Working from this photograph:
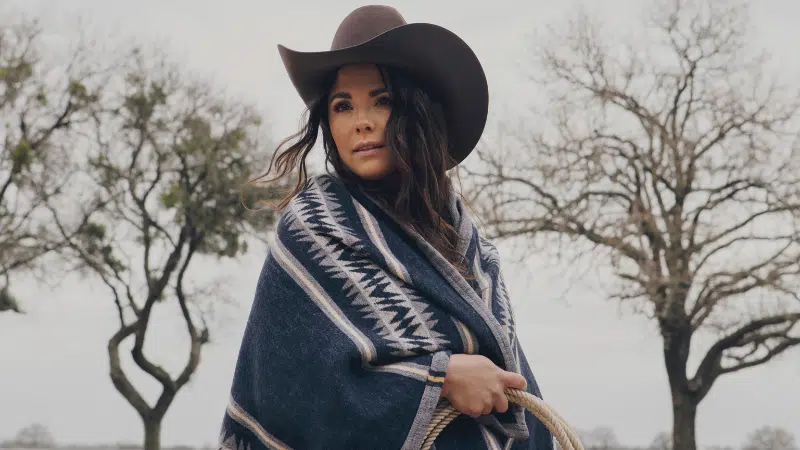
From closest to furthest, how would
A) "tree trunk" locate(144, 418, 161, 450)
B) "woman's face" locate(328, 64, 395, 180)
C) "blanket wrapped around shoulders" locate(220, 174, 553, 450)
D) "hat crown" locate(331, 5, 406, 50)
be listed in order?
"blanket wrapped around shoulders" locate(220, 174, 553, 450)
"woman's face" locate(328, 64, 395, 180)
"hat crown" locate(331, 5, 406, 50)
"tree trunk" locate(144, 418, 161, 450)

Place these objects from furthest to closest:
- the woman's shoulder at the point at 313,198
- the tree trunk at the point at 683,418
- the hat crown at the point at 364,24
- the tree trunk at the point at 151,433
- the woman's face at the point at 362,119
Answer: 1. the tree trunk at the point at 151,433
2. the tree trunk at the point at 683,418
3. the hat crown at the point at 364,24
4. the woman's face at the point at 362,119
5. the woman's shoulder at the point at 313,198

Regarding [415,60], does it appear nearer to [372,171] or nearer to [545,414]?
[372,171]

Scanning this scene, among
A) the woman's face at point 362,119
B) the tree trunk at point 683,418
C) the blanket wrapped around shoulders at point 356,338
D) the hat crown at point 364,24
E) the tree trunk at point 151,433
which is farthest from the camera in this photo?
the tree trunk at point 151,433

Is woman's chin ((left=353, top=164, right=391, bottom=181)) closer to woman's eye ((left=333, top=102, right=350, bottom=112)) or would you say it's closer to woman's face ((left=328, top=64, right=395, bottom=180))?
woman's face ((left=328, top=64, right=395, bottom=180))

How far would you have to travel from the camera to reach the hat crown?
111 inches

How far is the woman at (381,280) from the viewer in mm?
2314

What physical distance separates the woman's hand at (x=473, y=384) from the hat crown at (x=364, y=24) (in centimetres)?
104

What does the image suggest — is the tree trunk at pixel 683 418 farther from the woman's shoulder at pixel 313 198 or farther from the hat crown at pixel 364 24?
the woman's shoulder at pixel 313 198

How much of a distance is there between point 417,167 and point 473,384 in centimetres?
71

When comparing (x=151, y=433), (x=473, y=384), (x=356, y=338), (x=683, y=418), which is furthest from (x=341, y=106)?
(x=151, y=433)

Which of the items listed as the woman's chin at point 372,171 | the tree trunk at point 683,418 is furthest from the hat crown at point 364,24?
the tree trunk at point 683,418

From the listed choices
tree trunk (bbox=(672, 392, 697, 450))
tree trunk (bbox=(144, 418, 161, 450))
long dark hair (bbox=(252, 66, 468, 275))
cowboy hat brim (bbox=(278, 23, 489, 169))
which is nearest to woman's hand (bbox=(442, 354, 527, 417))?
long dark hair (bbox=(252, 66, 468, 275))

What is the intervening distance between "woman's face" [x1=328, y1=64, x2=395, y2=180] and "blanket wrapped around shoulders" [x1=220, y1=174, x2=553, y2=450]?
98mm

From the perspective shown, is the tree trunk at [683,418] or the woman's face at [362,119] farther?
the tree trunk at [683,418]
